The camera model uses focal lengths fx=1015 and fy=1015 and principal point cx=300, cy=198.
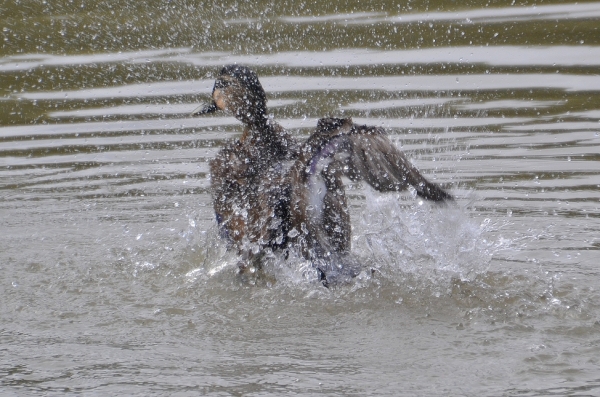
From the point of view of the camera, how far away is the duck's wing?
14.9 ft

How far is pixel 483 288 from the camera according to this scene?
4.84 metres

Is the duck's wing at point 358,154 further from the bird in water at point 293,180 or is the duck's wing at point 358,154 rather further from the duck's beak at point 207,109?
the duck's beak at point 207,109

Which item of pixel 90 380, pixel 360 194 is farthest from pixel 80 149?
pixel 90 380

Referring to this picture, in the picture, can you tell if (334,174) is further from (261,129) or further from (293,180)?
(261,129)

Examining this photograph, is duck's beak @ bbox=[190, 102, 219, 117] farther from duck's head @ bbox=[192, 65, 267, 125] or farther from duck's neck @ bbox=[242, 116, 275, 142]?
duck's neck @ bbox=[242, 116, 275, 142]

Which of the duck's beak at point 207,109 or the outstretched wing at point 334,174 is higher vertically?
the duck's beak at point 207,109

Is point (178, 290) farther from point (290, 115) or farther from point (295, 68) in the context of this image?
point (295, 68)

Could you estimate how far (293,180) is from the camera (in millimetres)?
4668

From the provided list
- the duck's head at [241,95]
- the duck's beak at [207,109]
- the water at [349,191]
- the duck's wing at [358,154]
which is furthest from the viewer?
the duck's beak at [207,109]

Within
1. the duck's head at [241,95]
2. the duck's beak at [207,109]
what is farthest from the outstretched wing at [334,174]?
the duck's beak at [207,109]

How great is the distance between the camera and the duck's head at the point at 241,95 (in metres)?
4.84

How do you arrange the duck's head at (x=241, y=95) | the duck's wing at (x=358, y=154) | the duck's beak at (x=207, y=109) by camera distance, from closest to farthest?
the duck's wing at (x=358, y=154)
the duck's head at (x=241, y=95)
the duck's beak at (x=207, y=109)

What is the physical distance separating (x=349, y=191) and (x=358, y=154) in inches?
77.2

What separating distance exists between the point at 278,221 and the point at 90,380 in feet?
4.08
